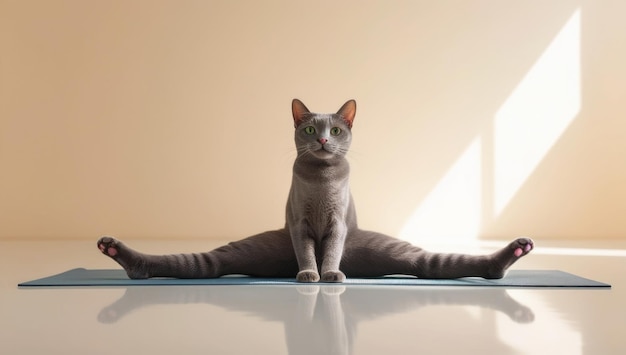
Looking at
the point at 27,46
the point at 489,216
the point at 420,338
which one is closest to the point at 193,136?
the point at 27,46

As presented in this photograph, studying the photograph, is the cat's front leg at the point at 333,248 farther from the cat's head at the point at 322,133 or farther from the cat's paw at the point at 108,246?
the cat's paw at the point at 108,246

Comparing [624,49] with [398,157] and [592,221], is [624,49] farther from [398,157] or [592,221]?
[398,157]

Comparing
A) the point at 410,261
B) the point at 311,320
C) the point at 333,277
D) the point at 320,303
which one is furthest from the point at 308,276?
the point at 311,320

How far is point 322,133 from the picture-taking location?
250cm

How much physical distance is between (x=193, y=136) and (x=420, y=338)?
485 centimetres

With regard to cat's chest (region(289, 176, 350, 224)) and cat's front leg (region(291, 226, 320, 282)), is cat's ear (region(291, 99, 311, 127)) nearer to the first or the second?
cat's chest (region(289, 176, 350, 224))

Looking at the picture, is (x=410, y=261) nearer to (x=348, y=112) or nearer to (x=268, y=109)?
(x=348, y=112)

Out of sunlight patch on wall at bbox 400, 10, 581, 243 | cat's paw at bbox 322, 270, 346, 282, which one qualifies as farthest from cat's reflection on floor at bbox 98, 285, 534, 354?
sunlight patch on wall at bbox 400, 10, 581, 243

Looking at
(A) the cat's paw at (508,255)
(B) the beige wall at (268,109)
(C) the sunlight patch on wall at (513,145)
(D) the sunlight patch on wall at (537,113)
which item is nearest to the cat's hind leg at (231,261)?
(A) the cat's paw at (508,255)

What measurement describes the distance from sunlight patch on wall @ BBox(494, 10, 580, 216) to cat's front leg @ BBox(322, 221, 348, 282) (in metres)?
3.91

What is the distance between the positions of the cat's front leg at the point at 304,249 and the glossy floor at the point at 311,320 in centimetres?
18

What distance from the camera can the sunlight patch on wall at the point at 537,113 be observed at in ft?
20.1

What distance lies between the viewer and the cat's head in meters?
2.49

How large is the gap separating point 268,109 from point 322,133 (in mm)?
3612
